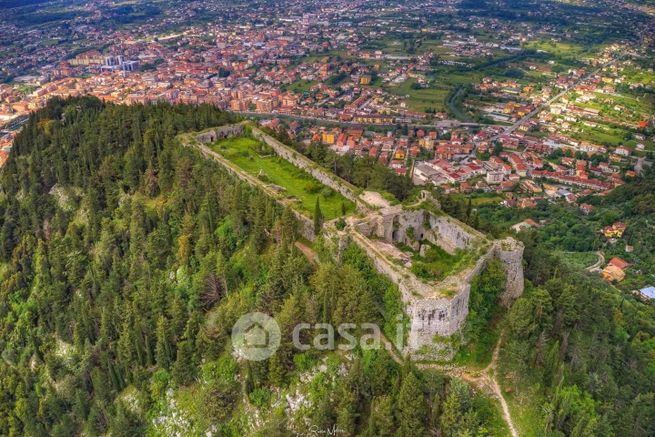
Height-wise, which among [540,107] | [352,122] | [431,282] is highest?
[431,282]

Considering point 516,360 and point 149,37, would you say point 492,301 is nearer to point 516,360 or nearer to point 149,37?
point 516,360

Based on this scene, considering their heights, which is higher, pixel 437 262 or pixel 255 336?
pixel 437 262

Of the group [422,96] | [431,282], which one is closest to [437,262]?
[431,282]

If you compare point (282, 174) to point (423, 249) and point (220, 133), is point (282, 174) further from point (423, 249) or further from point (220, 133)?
point (423, 249)

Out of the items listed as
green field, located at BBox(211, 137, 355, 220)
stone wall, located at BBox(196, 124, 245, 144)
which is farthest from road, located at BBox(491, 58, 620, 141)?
green field, located at BBox(211, 137, 355, 220)

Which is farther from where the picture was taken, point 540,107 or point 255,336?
point 540,107

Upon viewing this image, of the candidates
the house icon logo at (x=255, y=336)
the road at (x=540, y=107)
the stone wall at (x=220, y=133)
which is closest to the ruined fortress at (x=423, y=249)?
the house icon logo at (x=255, y=336)
